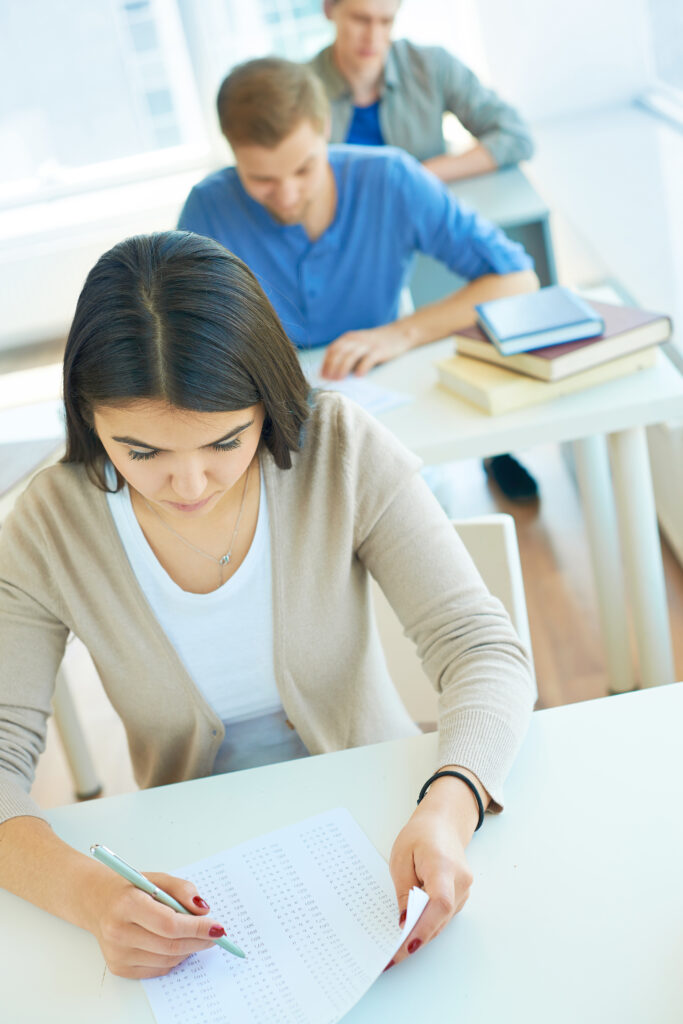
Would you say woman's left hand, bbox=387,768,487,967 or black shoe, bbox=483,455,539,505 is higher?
woman's left hand, bbox=387,768,487,967

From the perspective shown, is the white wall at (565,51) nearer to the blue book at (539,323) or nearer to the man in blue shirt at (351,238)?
the man in blue shirt at (351,238)

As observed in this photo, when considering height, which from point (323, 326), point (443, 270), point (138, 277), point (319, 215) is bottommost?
point (443, 270)

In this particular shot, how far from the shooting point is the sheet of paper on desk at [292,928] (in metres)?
0.75

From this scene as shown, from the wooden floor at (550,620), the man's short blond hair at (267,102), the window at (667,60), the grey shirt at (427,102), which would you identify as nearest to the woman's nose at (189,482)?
the man's short blond hair at (267,102)

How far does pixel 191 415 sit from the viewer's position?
96 cm

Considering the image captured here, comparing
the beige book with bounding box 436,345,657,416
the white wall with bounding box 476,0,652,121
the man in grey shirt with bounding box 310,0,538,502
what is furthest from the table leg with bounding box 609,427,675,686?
the white wall with bounding box 476,0,652,121

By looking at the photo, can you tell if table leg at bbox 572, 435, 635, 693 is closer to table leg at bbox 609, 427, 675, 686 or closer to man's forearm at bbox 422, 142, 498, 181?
table leg at bbox 609, 427, 675, 686

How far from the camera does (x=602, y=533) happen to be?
195cm

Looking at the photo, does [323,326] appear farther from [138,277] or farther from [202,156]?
[202,156]

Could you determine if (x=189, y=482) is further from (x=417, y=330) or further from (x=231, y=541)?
(x=417, y=330)

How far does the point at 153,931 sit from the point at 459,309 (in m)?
1.48

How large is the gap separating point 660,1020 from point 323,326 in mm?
1667

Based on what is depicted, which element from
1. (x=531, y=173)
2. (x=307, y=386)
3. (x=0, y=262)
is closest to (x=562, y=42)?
(x=531, y=173)

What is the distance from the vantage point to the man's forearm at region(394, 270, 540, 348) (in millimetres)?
2006
